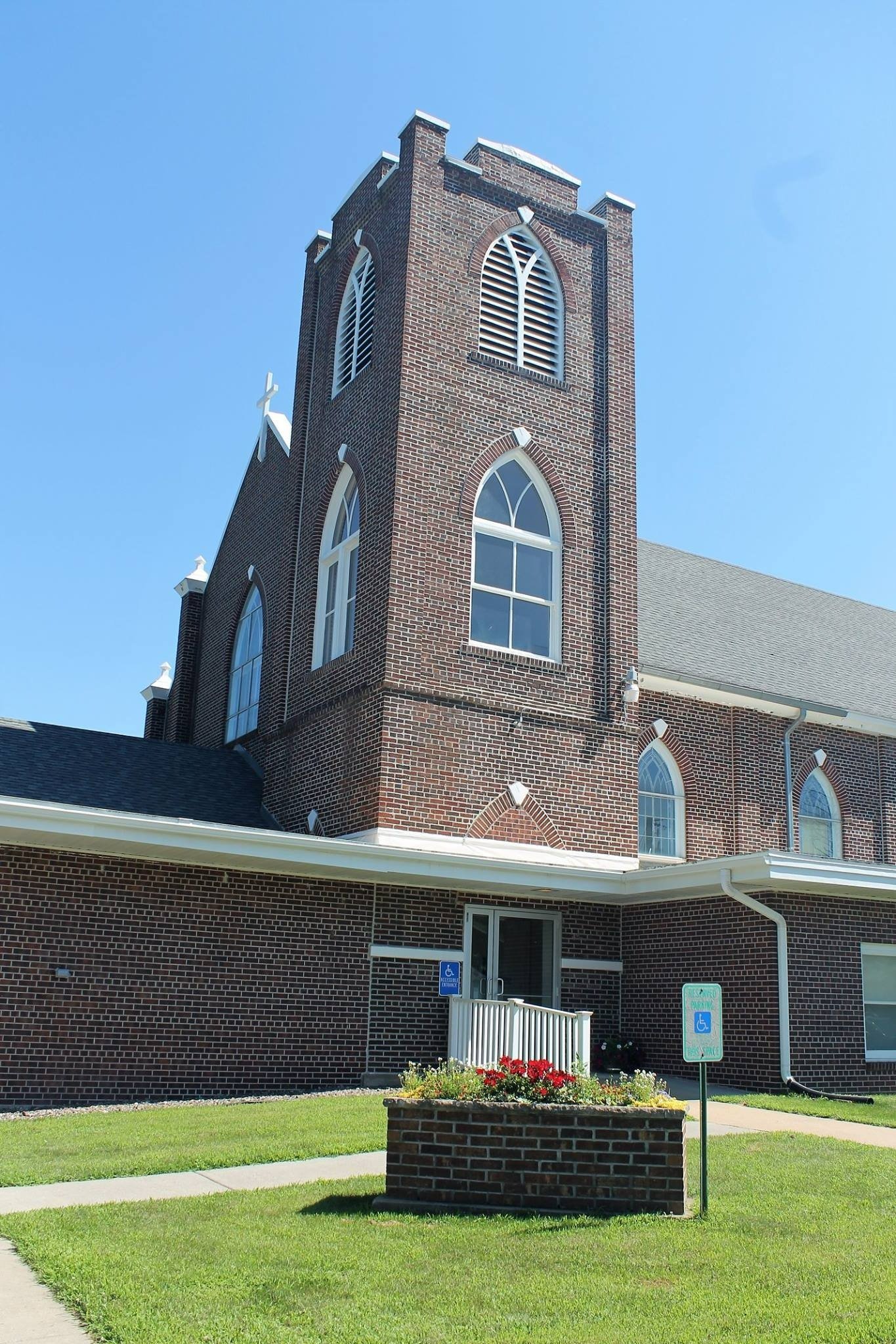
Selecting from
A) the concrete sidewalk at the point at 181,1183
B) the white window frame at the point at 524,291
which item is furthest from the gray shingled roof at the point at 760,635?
the concrete sidewalk at the point at 181,1183

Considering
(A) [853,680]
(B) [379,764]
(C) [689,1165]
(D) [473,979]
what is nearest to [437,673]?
(B) [379,764]

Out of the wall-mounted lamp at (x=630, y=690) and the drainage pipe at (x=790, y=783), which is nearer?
the wall-mounted lamp at (x=630, y=690)

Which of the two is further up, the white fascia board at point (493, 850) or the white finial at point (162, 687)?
the white finial at point (162, 687)

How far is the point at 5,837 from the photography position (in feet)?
43.2

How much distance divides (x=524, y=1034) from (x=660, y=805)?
7167 millimetres

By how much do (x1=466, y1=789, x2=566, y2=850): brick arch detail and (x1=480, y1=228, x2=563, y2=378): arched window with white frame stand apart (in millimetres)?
6989

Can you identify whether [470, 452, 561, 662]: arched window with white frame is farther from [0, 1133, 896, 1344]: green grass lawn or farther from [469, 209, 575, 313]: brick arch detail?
[0, 1133, 896, 1344]: green grass lawn

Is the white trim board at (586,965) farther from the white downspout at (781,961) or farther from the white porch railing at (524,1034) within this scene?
the white downspout at (781,961)

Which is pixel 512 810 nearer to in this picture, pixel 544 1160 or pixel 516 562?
pixel 516 562

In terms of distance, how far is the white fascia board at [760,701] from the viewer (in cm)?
1953

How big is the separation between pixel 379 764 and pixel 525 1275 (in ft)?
34.0

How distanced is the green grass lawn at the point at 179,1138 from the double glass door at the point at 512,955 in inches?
145

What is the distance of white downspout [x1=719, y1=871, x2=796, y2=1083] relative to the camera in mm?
14523

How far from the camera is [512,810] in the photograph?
55.7ft
